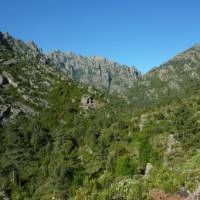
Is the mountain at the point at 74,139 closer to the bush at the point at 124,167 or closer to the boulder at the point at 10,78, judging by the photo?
the boulder at the point at 10,78

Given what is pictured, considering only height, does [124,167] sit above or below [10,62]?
below

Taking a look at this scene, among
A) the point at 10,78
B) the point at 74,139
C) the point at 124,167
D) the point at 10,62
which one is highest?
the point at 10,62

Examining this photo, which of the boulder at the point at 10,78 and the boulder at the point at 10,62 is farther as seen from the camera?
the boulder at the point at 10,62

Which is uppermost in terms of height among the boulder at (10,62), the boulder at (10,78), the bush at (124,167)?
the boulder at (10,62)

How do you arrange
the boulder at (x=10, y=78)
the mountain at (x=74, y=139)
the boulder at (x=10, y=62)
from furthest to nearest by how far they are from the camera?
the boulder at (x=10, y=62) < the boulder at (x=10, y=78) < the mountain at (x=74, y=139)

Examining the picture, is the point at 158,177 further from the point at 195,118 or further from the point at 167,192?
the point at 195,118

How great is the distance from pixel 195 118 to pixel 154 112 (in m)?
16.2

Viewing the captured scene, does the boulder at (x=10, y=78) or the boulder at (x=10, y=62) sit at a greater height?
the boulder at (x=10, y=62)

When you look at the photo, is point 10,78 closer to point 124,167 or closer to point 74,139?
point 74,139

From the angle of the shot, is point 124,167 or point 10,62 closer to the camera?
point 124,167

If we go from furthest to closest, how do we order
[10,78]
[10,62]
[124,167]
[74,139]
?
1. [10,62]
2. [10,78]
3. [74,139]
4. [124,167]

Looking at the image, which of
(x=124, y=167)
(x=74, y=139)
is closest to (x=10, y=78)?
(x=74, y=139)

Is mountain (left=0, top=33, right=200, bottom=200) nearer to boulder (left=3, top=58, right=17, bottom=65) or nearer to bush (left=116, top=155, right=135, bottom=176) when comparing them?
bush (left=116, top=155, right=135, bottom=176)

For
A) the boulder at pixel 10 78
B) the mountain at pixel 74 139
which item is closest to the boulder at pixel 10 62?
the mountain at pixel 74 139
